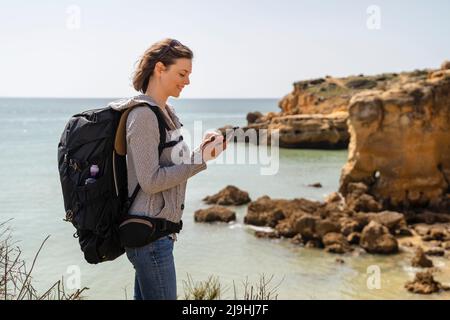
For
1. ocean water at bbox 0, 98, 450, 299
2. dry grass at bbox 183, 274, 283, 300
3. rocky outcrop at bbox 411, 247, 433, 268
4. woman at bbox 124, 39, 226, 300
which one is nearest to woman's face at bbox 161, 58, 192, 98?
woman at bbox 124, 39, 226, 300

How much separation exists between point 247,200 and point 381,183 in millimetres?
5058

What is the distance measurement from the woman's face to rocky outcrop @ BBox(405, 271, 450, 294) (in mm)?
9262

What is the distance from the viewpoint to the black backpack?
2.46 metres

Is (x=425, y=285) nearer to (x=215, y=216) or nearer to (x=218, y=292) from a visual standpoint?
(x=218, y=292)

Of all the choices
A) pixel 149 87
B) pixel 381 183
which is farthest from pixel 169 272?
pixel 381 183

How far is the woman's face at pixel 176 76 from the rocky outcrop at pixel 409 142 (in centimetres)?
1501

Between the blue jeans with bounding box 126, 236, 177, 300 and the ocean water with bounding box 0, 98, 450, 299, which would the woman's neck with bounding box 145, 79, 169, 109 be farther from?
the ocean water with bounding box 0, 98, 450, 299

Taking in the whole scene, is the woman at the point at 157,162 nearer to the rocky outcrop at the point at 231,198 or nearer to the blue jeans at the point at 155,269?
the blue jeans at the point at 155,269

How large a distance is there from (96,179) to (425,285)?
9622 millimetres

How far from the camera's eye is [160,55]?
8.70 feet

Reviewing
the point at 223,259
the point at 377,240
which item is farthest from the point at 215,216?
the point at 377,240

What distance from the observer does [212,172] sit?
30578 millimetres

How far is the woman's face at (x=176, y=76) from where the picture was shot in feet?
8.72
